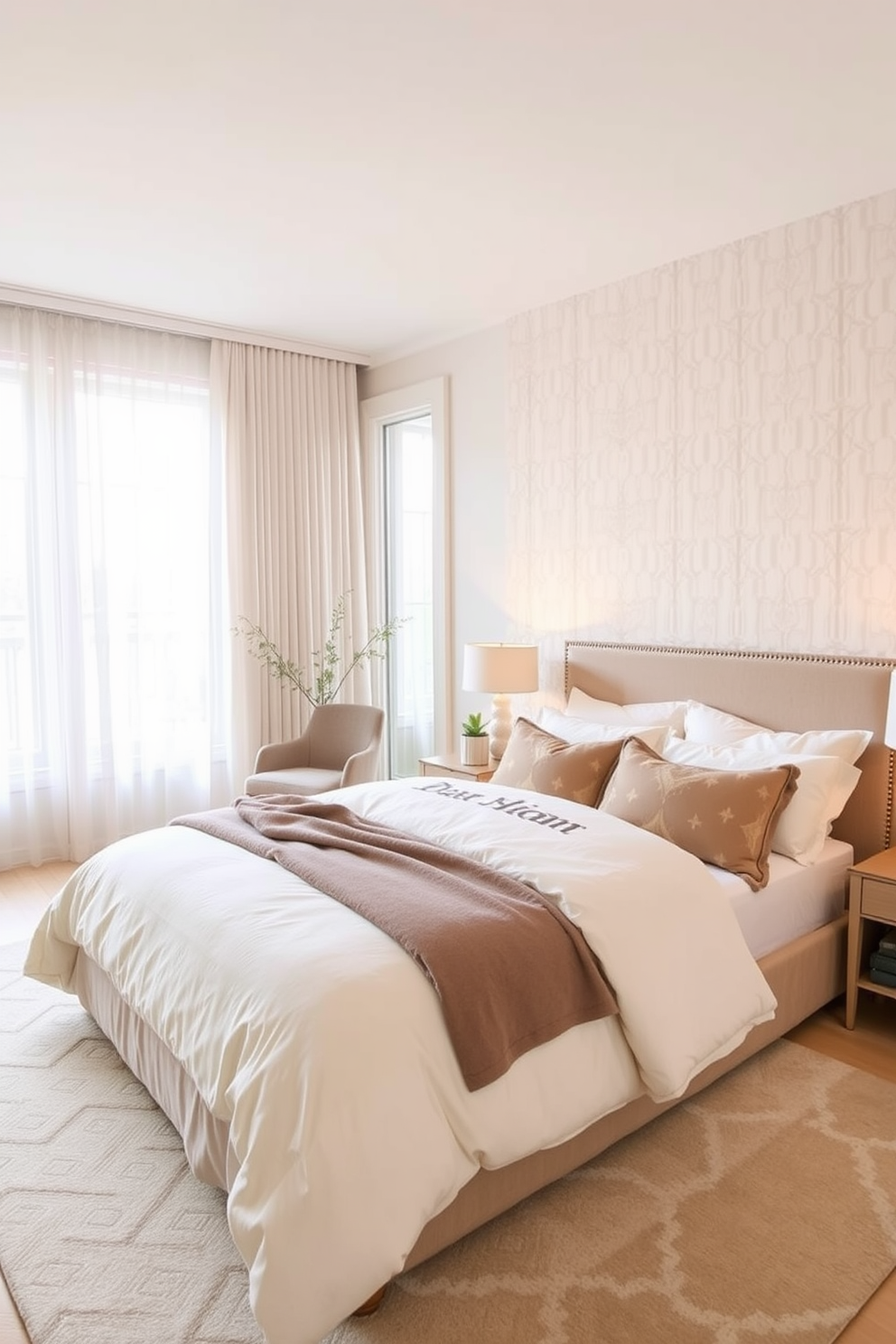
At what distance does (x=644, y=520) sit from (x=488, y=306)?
4.51 ft

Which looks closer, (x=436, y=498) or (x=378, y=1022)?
(x=378, y=1022)

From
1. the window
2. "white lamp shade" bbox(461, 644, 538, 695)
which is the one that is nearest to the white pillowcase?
"white lamp shade" bbox(461, 644, 538, 695)

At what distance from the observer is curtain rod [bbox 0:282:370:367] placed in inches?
168

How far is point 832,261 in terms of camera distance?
10.6ft

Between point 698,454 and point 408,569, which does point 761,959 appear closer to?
point 698,454

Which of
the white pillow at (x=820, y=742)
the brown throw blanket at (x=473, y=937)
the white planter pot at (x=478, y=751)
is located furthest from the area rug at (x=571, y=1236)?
the white planter pot at (x=478, y=751)

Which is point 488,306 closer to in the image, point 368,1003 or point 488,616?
point 488,616

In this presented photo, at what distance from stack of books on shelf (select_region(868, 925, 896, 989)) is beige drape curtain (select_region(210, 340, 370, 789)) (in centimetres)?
340

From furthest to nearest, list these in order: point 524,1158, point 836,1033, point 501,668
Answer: point 501,668
point 836,1033
point 524,1158

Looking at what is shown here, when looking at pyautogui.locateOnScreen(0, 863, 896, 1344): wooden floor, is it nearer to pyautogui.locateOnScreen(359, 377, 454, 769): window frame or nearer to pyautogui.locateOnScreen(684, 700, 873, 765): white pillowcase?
pyautogui.locateOnScreen(684, 700, 873, 765): white pillowcase

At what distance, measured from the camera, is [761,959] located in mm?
2656

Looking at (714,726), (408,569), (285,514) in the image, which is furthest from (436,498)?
(714,726)

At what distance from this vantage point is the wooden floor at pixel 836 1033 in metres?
1.76

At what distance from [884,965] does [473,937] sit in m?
1.55
